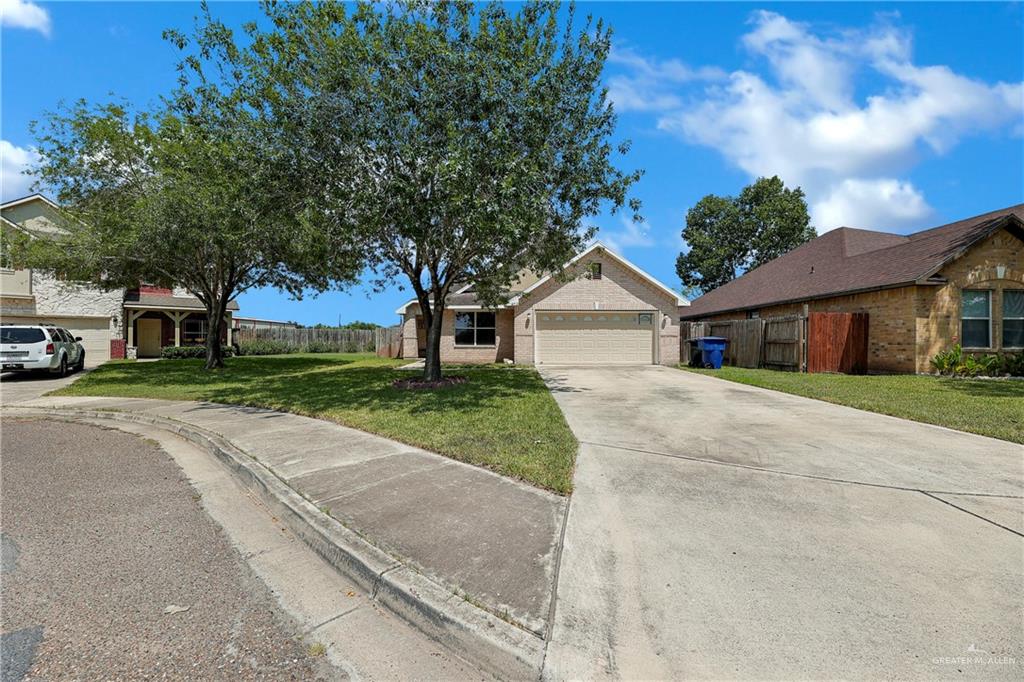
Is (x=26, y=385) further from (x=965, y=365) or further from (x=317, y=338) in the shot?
(x=965, y=365)

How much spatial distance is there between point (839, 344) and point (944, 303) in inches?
116

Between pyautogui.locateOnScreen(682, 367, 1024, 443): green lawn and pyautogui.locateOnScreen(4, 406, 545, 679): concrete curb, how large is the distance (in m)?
7.53

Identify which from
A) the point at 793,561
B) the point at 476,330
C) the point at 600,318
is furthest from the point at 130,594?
the point at 476,330

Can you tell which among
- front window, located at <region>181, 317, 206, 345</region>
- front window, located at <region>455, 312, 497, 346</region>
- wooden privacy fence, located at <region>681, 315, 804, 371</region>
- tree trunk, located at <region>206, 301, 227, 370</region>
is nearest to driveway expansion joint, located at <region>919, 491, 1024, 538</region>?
wooden privacy fence, located at <region>681, 315, 804, 371</region>

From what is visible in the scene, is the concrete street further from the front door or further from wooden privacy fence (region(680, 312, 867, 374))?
the front door

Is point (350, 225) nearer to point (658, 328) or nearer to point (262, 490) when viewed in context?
point (262, 490)

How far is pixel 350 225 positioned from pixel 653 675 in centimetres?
872

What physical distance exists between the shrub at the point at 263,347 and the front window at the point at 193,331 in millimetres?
2293

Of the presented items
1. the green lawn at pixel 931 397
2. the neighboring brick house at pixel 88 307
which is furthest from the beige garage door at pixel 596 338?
the neighboring brick house at pixel 88 307

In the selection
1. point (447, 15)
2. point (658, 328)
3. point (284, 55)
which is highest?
point (447, 15)

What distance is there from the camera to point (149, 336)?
90.7 feet

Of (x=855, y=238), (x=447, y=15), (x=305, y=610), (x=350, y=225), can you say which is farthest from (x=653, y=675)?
(x=855, y=238)

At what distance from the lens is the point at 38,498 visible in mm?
4617

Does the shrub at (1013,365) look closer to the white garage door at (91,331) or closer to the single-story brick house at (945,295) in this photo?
the single-story brick house at (945,295)
